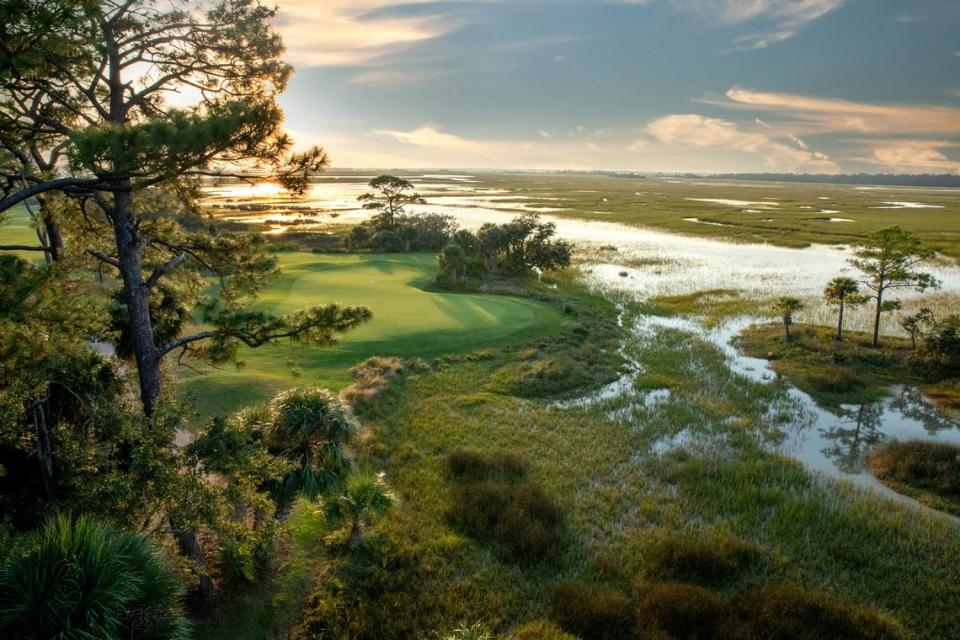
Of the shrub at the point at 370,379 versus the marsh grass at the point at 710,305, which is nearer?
the shrub at the point at 370,379

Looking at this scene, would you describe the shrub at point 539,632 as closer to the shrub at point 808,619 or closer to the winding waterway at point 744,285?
the shrub at point 808,619

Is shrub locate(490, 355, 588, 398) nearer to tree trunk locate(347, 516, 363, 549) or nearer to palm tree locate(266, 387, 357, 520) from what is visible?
tree trunk locate(347, 516, 363, 549)

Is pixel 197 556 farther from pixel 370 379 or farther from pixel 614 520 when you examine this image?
pixel 370 379

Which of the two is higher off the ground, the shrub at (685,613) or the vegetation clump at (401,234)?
the vegetation clump at (401,234)

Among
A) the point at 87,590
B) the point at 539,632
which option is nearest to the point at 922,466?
the point at 539,632

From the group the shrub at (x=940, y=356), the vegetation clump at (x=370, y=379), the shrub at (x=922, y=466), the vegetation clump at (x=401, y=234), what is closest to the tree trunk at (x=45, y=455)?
the vegetation clump at (x=370, y=379)

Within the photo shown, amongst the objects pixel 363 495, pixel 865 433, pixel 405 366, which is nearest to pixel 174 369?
pixel 405 366

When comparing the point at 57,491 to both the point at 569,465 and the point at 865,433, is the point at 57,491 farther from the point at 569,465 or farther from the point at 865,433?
the point at 865,433
